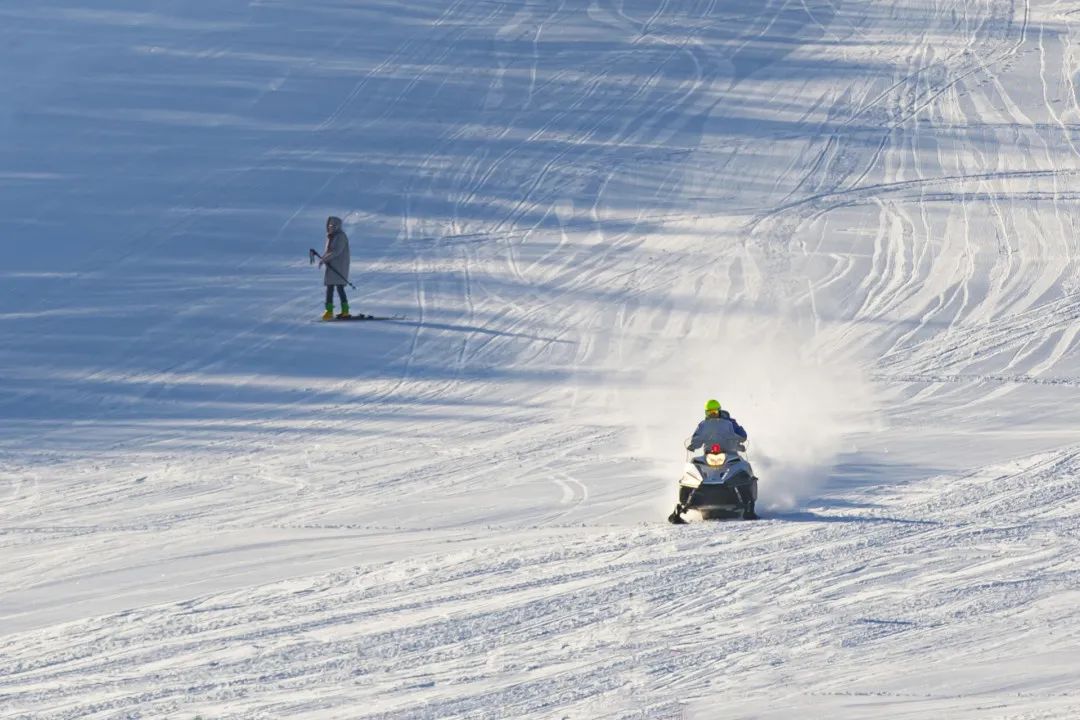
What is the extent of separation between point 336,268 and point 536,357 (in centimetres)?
252

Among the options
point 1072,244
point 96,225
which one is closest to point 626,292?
point 1072,244

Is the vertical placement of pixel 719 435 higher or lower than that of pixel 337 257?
lower

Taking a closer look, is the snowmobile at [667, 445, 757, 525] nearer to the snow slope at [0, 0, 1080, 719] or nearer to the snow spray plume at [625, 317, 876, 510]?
the snow slope at [0, 0, 1080, 719]

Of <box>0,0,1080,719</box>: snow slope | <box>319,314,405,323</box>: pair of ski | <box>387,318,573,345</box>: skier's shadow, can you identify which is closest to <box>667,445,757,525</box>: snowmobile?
<box>0,0,1080,719</box>: snow slope

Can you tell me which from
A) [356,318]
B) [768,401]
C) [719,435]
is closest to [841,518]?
[719,435]

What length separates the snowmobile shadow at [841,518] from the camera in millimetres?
12938

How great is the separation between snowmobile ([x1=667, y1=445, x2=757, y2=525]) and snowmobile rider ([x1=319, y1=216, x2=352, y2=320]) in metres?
7.85

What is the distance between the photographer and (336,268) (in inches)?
800

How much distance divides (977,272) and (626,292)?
432cm

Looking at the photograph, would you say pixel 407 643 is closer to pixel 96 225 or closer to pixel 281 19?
pixel 96 225

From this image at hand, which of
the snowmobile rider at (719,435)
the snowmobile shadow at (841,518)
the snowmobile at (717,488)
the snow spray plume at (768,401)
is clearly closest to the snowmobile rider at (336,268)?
the snow spray plume at (768,401)

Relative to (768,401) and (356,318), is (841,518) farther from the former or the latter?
(356,318)

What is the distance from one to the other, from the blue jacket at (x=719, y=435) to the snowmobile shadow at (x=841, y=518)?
1.96 ft

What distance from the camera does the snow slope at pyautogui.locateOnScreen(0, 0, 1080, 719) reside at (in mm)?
10297
